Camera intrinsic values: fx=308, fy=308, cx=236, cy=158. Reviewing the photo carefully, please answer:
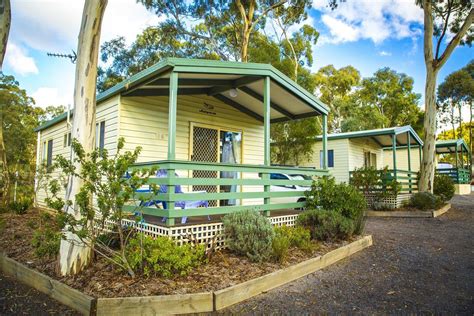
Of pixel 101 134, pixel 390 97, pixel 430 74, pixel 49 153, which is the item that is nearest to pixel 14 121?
pixel 49 153

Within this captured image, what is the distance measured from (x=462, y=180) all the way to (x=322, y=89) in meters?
14.9

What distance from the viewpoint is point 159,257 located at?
3688mm

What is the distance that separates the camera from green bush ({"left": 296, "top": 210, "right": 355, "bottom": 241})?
593 cm

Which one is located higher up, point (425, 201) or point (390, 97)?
point (390, 97)

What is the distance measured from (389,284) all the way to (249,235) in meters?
2.02

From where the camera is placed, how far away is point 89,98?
162 inches

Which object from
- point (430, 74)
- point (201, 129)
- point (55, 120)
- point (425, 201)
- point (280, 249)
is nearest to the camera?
point (280, 249)

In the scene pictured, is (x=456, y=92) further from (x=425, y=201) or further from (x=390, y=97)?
(x=425, y=201)

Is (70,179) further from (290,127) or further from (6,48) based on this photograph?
(290,127)

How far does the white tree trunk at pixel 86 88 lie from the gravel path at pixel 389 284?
241cm

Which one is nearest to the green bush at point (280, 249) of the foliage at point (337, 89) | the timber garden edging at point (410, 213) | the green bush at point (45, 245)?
the green bush at point (45, 245)

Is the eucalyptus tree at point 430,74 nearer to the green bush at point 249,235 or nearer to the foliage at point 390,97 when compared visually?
the green bush at point 249,235

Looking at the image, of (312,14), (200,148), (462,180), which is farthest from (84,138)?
(462,180)

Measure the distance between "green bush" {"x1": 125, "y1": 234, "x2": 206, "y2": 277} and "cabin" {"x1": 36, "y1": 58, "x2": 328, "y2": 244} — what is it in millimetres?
497
